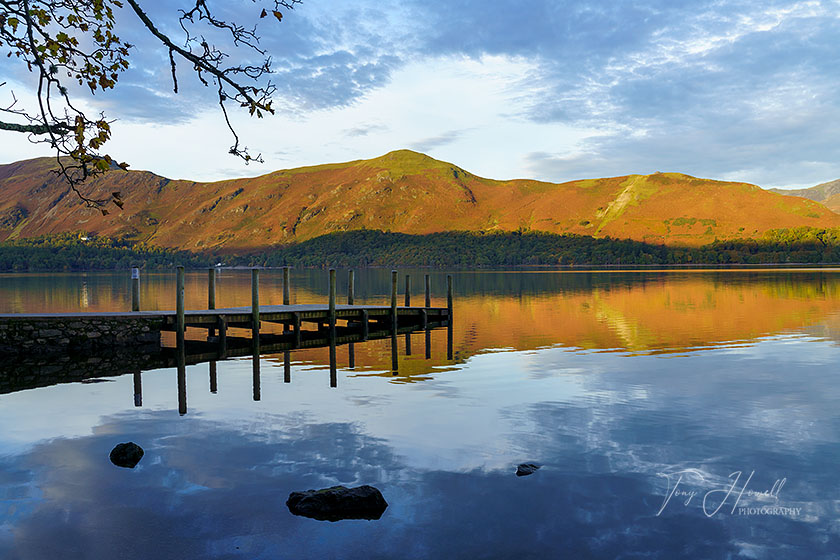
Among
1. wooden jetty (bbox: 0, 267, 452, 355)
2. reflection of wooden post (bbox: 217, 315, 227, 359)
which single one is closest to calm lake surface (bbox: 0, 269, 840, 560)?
wooden jetty (bbox: 0, 267, 452, 355)

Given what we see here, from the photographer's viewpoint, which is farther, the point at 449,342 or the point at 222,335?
A: the point at 449,342

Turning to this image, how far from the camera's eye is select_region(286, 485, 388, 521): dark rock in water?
10062 mm

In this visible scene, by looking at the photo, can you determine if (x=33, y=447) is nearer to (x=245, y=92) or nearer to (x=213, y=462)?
(x=213, y=462)

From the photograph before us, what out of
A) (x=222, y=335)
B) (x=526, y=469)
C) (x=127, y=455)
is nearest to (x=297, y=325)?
(x=222, y=335)

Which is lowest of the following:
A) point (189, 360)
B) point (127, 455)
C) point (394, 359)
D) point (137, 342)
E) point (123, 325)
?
point (394, 359)

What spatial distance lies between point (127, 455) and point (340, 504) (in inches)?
207

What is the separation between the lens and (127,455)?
12.8 m

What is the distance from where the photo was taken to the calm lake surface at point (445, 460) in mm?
9430

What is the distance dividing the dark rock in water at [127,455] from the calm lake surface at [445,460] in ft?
0.71

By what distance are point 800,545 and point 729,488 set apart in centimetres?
213

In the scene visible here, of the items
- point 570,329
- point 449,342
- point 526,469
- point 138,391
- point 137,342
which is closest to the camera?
point 526,469

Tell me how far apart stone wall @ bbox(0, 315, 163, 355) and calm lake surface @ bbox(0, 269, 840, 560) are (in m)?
1.32

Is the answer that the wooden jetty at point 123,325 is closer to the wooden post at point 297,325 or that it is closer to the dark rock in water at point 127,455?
the wooden post at point 297,325

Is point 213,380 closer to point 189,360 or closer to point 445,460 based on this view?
point 189,360
